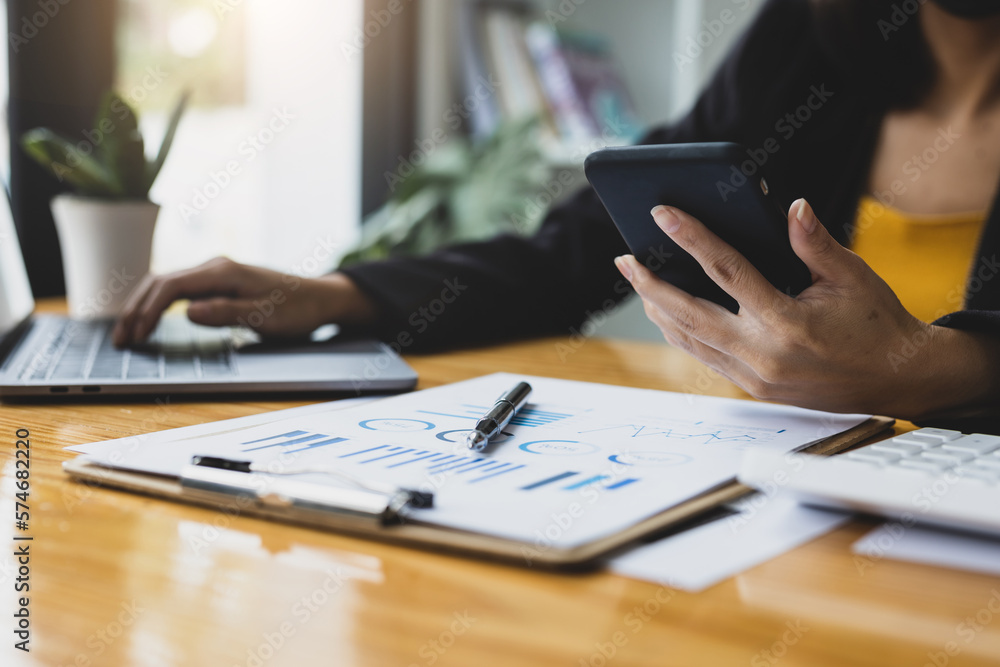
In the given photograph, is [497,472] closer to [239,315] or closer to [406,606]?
[406,606]

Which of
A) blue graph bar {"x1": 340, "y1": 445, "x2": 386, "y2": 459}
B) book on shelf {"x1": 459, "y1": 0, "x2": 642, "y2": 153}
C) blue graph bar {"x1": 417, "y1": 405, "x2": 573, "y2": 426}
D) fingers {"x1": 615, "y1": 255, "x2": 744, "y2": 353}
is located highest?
book on shelf {"x1": 459, "y1": 0, "x2": 642, "y2": 153}

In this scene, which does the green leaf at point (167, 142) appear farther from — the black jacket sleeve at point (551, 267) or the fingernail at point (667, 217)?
the fingernail at point (667, 217)

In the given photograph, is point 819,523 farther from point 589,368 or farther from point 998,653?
point 589,368

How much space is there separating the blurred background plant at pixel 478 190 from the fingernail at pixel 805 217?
4.68 ft

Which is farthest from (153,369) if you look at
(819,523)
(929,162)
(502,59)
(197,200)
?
(502,59)

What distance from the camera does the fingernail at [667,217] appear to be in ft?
1.88

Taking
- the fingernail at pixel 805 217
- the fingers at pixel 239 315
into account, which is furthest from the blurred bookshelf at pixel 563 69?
the fingernail at pixel 805 217

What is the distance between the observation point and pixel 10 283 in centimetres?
99

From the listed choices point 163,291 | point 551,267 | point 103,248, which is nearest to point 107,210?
point 103,248

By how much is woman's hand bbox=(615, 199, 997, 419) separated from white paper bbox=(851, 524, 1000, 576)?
18 centimetres

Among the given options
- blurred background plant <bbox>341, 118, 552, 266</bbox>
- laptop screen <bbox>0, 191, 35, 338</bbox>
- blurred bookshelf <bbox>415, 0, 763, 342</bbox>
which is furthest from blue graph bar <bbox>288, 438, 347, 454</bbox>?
blurred bookshelf <bbox>415, 0, 763, 342</bbox>

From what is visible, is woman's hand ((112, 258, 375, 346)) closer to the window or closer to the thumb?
the thumb

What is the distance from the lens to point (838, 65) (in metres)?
1.11

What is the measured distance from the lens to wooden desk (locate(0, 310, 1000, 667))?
305 millimetres
